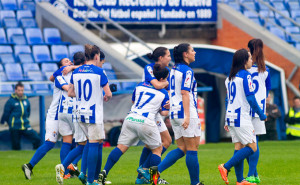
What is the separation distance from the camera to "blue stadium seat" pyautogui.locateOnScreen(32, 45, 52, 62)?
20109 millimetres

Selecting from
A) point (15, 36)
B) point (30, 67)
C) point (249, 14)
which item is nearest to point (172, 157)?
point (30, 67)

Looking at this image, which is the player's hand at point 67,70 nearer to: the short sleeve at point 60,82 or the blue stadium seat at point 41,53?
the short sleeve at point 60,82

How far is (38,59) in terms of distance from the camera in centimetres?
2006

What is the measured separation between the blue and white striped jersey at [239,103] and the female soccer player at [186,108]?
490 millimetres

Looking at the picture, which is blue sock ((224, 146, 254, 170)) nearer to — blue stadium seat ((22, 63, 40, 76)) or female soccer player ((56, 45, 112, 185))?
female soccer player ((56, 45, 112, 185))

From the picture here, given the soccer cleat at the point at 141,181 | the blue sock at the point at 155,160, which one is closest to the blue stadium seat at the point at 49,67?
the soccer cleat at the point at 141,181

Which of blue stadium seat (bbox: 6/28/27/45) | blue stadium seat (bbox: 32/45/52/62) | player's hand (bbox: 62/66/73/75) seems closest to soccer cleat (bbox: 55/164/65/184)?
player's hand (bbox: 62/66/73/75)

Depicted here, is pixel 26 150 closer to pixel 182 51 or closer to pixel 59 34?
pixel 59 34

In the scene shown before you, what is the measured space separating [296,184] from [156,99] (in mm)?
2236

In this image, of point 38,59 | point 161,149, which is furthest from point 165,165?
point 38,59

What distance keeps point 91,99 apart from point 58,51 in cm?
1219

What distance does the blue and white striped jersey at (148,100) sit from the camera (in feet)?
29.2

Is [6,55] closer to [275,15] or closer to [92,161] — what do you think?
[275,15]

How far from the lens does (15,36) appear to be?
68.2ft
